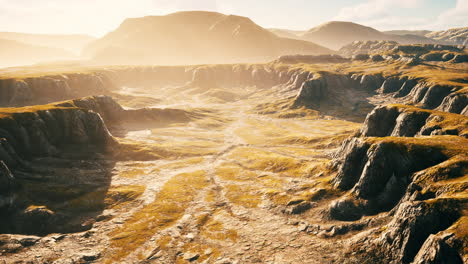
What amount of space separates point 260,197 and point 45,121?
366ft

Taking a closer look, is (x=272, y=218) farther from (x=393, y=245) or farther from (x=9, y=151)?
(x=9, y=151)

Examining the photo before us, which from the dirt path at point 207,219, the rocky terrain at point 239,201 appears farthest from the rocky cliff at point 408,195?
the dirt path at point 207,219

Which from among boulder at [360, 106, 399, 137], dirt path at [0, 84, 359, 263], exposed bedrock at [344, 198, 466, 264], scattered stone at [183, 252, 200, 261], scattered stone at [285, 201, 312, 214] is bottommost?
scattered stone at [183, 252, 200, 261]

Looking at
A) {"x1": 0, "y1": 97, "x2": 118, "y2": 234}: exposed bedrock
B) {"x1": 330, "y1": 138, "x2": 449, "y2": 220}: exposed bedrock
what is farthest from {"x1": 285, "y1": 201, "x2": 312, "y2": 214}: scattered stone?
{"x1": 0, "y1": 97, "x2": 118, "y2": 234}: exposed bedrock

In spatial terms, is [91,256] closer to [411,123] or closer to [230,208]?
[230,208]

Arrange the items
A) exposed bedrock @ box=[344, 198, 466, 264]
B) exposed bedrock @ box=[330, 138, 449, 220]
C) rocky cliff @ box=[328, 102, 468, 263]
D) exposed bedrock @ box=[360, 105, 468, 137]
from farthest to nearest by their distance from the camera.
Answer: exposed bedrock @ box=[360, 105, 468, 137], exposed bedrock @ box=[330, 138, 449, 220], rocky cliff @ box=[328, 102, 468, 263], exposed bedrock @ box=[344, 198, 466, 264]

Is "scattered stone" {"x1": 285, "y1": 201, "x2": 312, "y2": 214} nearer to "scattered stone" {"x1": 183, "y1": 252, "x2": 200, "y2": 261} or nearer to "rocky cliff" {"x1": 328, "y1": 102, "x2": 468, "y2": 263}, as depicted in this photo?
"rocky cliff" {"x1": 328, "y1": 102, "x2": 468, "y2": 263}

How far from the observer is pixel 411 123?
118 meters

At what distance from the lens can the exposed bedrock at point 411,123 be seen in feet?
350

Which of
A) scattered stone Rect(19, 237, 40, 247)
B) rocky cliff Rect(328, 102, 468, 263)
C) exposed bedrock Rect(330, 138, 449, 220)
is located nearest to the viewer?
rocky cliff Rect(328, 102, 468, 263)

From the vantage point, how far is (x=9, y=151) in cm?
10544

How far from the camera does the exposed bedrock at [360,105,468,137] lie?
107 meters

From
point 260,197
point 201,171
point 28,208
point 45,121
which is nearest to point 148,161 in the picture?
point 201,171

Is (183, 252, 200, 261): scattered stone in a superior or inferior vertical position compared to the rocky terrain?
inferior
